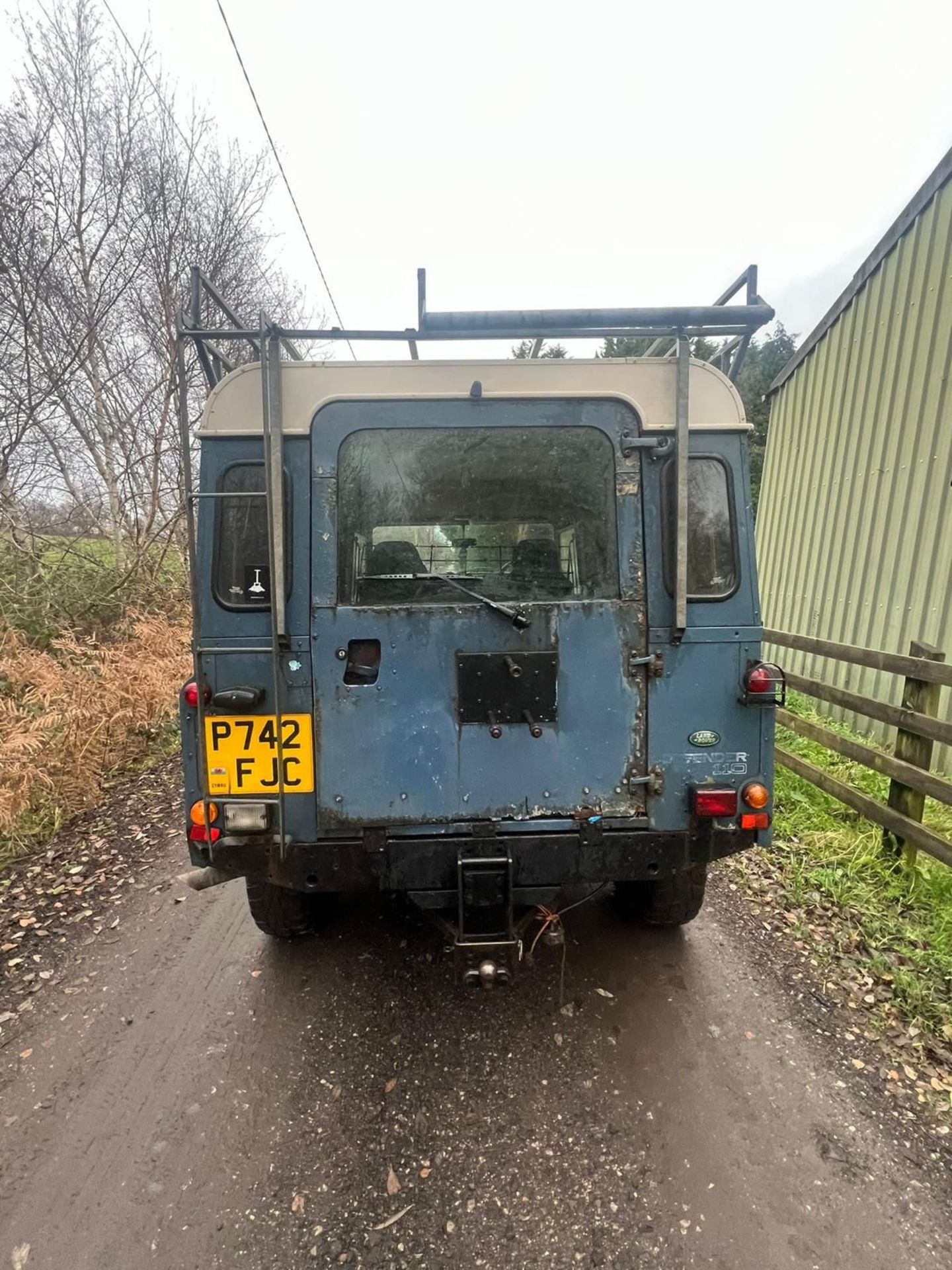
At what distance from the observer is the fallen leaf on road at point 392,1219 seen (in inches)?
76.0

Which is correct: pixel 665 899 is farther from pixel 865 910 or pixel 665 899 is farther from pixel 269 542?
pixel 269 542

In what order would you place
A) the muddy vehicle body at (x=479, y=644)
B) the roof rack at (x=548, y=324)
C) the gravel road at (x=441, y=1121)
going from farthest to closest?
1. the muddy vehicle body at (x=479, y=644)
2. the roof rack at (x=548, y=324)
3. the gravel road at (x=441, y=1121)

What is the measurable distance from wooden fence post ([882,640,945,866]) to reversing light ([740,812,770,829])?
5.57ft

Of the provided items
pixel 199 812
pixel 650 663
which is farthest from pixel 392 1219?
pixel 650 663

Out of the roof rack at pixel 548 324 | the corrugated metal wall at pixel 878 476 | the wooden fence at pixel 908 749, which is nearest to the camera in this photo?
the roof rack at pixel 548 324

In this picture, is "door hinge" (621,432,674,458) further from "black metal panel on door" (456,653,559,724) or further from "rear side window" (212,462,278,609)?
"rear side window" (212,462,278,609)

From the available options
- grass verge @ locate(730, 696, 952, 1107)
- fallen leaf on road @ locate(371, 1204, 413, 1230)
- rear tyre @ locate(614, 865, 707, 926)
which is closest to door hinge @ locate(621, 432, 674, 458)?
rear tyre @ locate(614, 865, 707, 926)

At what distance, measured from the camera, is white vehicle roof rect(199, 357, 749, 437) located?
2.54 meters

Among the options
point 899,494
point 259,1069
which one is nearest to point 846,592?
point 899,494

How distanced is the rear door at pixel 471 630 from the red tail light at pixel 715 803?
225mm

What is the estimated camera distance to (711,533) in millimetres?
2648

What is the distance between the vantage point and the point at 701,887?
10.2 ft

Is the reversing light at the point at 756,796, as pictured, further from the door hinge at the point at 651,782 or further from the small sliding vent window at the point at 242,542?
the small sliding vent window at the point at 242,542

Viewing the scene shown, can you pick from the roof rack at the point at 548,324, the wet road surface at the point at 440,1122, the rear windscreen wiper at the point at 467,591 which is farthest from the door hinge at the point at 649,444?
the wet road surface at the point at 440,1122
